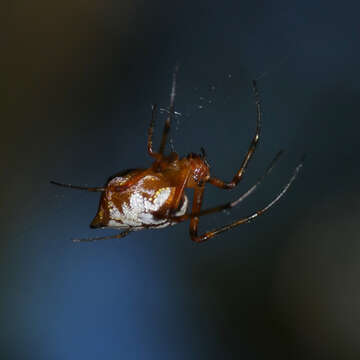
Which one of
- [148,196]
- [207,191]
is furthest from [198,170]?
[207,191]

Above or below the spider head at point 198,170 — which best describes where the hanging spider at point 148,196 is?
below

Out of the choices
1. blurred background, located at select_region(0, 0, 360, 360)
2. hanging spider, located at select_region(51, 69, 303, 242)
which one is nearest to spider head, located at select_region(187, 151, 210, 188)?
hanging spider, located at select_region(51, 69, 303, 242)

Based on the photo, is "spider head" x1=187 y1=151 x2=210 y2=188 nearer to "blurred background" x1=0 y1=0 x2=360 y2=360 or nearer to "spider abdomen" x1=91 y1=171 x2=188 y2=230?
"spider abdomen" x1=91 y1=171 x2=188 y2=230

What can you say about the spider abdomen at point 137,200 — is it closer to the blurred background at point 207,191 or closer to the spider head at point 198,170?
the spider head at point 198,170

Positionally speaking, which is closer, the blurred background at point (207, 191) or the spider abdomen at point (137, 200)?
the spider abdomen at point (137, 200)

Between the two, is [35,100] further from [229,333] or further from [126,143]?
[229,333]

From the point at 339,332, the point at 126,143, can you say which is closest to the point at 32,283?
the point at 126,143

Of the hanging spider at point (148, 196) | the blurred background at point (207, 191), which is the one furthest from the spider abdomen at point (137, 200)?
the blurred background at point (207, 191)

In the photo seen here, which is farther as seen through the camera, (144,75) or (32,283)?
(144,75)
